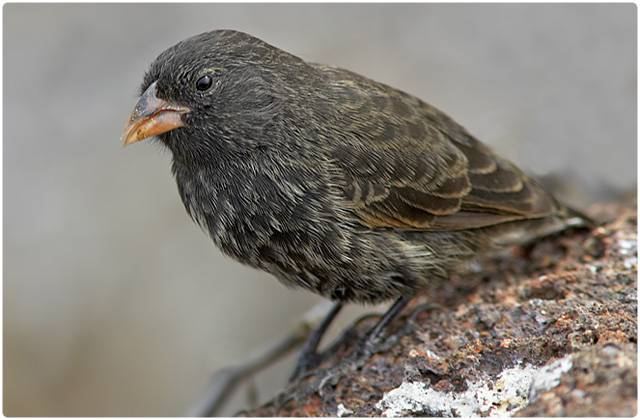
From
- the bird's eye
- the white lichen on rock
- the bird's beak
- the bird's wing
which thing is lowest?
the white lichen on rock

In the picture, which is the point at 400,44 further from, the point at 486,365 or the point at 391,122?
the point at 486,365

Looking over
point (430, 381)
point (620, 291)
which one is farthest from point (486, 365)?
point (620, 291)

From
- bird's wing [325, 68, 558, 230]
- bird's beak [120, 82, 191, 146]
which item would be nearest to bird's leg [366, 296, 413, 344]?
bird's wing [325, 68, 558, 230]

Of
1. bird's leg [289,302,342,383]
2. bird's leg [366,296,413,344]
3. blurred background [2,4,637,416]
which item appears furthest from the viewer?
blurred background [2,4,637,416]

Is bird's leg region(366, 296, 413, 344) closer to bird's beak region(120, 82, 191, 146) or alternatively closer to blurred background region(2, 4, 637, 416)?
bird's beak region(120, 82, 191, 146)

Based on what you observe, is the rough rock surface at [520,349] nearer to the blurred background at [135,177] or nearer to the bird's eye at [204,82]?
the bird's eye at [204,82]

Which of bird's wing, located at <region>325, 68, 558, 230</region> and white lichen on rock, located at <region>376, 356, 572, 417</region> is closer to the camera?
white lichen on rock, located at <region>376, 356, 572, 417</region>

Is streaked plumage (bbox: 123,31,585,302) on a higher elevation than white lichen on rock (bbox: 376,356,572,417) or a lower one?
higher

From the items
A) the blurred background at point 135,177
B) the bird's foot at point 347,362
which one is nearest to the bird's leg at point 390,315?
the bird's foot at point 347,362
